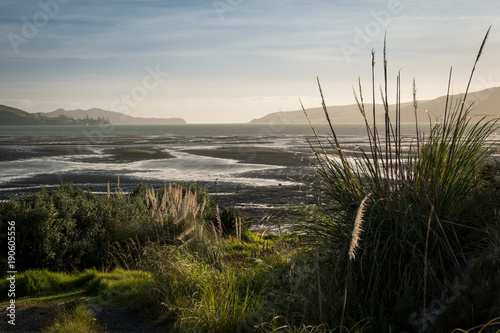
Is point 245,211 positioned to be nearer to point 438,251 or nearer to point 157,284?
point 157,284

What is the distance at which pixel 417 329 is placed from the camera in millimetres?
4211

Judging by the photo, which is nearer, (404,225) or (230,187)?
(404,225)

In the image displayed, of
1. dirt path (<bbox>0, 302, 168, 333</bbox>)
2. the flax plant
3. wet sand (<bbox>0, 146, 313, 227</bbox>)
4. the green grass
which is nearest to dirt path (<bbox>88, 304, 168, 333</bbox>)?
dirt path (<bbox>0, 302, 168, 333</bbox>)

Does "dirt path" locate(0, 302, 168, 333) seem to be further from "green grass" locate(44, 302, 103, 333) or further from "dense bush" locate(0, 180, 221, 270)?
"dense bush" locate(0, 180, 221, 270)

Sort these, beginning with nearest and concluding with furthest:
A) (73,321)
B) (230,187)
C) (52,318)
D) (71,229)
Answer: (73,321) < (52,318) < (71,229) < (230,187)

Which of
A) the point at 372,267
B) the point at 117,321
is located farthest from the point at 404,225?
the point at 117,321

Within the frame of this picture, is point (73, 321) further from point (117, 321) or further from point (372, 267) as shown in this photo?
point (372, 267)

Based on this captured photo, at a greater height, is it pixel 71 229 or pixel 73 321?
pixel 71 229

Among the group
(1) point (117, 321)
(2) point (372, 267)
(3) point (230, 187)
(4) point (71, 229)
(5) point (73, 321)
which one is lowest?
(3) point (230, 187)

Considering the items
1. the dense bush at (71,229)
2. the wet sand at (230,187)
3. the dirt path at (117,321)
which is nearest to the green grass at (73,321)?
the dirt path at (117,321)

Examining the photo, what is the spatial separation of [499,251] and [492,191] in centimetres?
124

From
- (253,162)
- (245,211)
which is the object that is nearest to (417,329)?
Result: (245,211)

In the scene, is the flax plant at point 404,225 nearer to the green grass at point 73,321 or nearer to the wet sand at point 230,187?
the green grass at point 73,321

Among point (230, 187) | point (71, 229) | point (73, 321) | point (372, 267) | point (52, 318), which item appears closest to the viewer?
point (372, 267)
